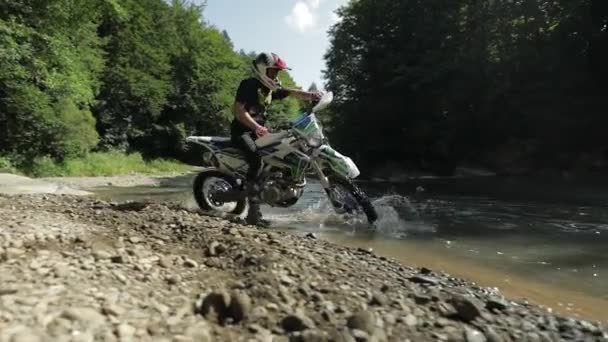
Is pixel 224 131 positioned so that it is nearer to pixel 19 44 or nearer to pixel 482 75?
pixel 482 75

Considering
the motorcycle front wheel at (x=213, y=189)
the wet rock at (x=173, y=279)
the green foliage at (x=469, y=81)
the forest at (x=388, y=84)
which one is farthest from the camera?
the green foliage at (x=469, y=81)

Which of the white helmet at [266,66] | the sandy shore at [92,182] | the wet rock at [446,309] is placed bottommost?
the sandy shore at [92,182]

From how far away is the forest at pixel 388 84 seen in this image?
22266mm

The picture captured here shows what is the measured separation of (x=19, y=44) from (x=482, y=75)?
25710mm

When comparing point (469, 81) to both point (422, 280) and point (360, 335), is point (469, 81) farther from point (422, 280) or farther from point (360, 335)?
point (360, 335)

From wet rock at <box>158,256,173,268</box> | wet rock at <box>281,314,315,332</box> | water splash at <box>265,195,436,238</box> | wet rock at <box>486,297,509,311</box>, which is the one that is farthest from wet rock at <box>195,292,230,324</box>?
water splash at <box>265,195,436,238</box>

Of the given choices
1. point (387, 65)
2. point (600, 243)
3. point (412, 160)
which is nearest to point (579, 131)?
point (412, 160)

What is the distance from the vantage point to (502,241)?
734 cm

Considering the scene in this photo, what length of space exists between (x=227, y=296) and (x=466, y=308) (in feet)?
5.29

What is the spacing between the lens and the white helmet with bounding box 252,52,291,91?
7.84 metres

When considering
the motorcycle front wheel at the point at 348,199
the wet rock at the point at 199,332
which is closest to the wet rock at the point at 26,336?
the wet rock at the point at 199,332

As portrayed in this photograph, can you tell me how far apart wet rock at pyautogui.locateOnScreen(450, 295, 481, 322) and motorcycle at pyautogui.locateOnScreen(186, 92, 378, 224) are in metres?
4.32

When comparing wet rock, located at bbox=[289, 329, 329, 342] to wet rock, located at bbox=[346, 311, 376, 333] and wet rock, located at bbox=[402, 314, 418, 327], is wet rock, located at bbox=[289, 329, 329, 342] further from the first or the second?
wet rock, located at bbox=[402, 314, 418, 327]

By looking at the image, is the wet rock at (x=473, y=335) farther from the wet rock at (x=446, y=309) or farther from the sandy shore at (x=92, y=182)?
the sandy shore at (x=92, y=182)
